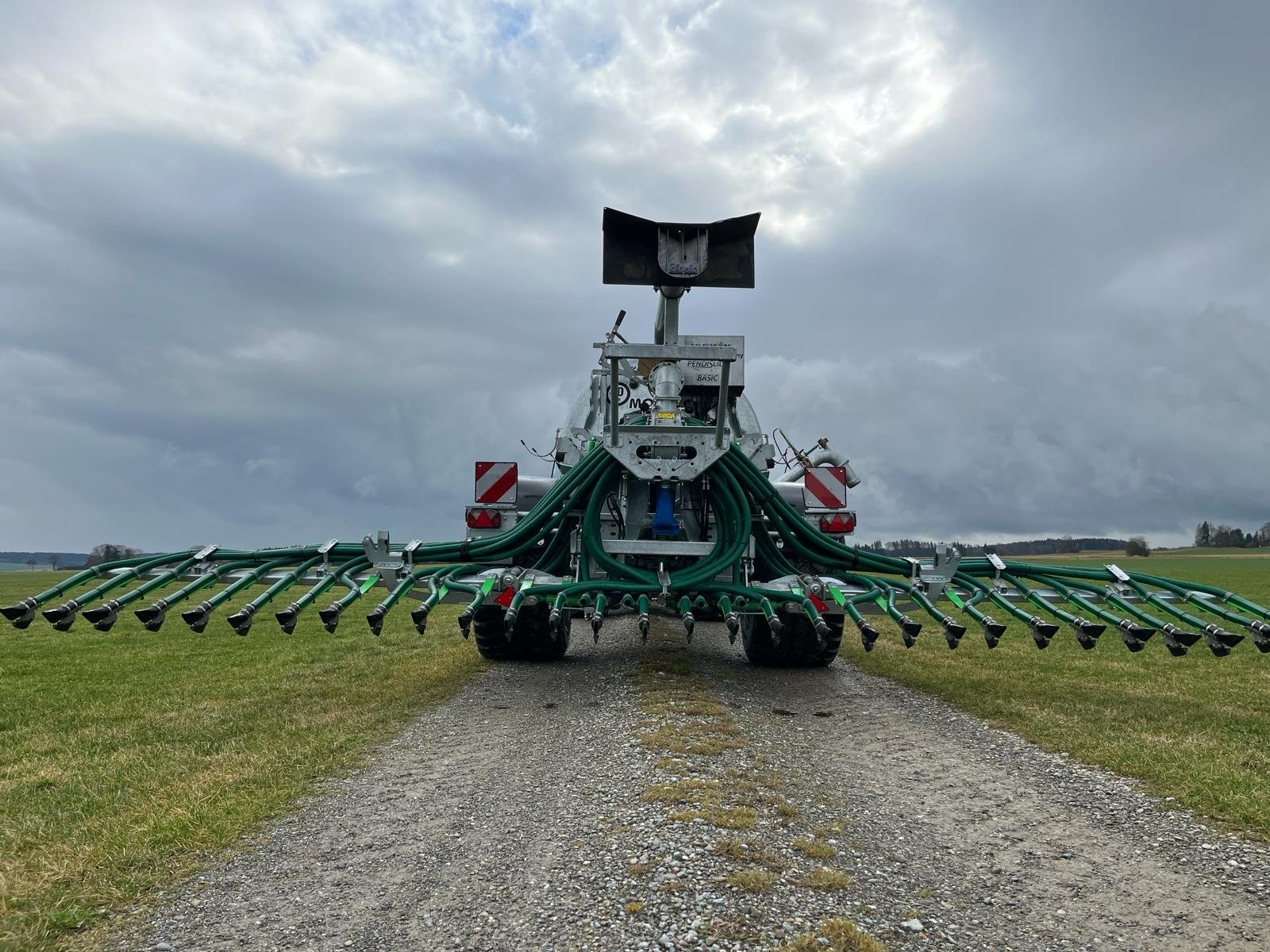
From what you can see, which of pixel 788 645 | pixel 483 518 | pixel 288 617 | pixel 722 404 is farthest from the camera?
pixel 788 645

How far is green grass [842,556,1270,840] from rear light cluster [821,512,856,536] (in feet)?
5.34

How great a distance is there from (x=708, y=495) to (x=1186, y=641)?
3919mm

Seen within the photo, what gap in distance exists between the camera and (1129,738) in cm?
588

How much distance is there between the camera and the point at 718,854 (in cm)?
349

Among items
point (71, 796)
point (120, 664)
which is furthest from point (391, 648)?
point (71, 796)

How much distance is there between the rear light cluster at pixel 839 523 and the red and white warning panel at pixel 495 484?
11.1 ft

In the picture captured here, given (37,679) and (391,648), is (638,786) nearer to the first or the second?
(391,648)

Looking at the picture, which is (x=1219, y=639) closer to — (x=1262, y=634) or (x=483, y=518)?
(x=1262, y=634)

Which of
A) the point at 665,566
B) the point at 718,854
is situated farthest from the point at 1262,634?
the point at 718,854

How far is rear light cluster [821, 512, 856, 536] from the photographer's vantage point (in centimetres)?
914

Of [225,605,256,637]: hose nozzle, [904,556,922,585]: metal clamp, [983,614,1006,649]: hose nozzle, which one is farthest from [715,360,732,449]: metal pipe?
[225,605,256,637]: hose nozzle

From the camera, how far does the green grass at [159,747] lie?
3.54 meters

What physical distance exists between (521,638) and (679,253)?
438 cm

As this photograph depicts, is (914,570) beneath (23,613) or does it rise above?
above
